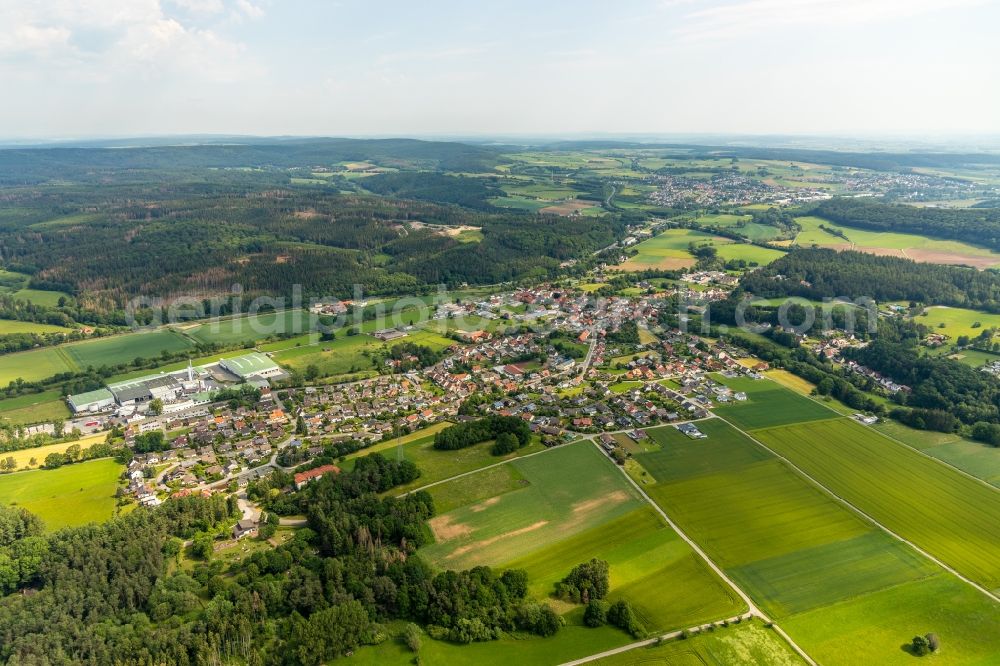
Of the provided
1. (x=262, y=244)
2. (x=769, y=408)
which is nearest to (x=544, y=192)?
(x=262, y=244)

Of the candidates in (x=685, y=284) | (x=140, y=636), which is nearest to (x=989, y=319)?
(x=685, y=284)

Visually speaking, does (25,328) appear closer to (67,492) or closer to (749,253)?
(67,492)

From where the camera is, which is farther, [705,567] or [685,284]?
[685,284]

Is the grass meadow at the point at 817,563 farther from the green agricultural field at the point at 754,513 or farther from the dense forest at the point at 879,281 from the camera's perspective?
the dense forest at the point at 879,281

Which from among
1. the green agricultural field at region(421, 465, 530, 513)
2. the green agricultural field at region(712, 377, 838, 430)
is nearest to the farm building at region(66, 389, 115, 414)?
the green agricultural field at region(421, 465, 530, 513)

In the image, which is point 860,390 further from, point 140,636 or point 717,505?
point 140,636
